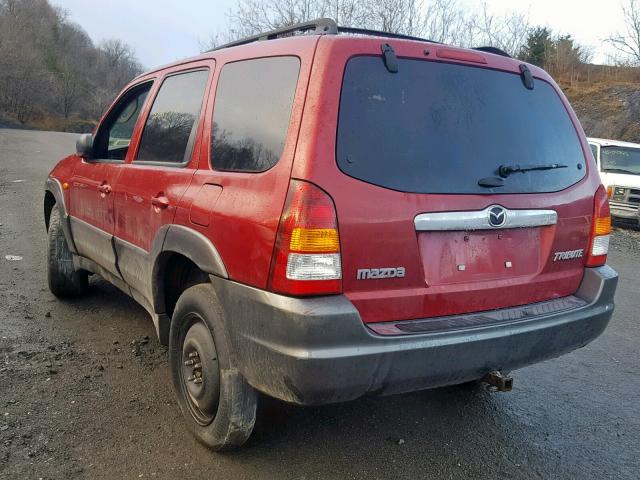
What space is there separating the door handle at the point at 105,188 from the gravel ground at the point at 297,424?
1114 mm

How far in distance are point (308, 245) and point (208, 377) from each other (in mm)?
946

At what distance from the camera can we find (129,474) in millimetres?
2541

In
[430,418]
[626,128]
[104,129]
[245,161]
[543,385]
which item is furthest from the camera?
[626,128]

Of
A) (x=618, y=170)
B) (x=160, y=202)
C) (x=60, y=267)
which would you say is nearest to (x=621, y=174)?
(x=618, y=170)

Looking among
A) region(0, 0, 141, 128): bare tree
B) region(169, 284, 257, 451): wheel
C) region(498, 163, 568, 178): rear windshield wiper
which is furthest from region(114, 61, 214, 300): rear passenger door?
region(0, 0, 141, 128): bare tree

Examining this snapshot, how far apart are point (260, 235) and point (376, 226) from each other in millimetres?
469

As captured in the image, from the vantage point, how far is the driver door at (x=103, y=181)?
385 cm

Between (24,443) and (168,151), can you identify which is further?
(168,151)

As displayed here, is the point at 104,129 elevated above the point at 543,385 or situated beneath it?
elevated above

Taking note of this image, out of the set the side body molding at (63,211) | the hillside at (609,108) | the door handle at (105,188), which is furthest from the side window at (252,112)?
the hillside at (609,108)

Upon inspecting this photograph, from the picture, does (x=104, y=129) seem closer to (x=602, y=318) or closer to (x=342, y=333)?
(x=342, y=333)

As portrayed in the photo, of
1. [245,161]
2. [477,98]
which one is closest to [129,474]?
[245,161]

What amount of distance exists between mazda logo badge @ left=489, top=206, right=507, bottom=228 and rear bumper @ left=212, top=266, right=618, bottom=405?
1.50 ft

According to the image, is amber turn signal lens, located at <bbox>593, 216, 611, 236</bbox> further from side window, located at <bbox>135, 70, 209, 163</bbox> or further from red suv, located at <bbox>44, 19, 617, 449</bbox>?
side window, located at <bbox>135, 70, 209, 163</bbox>
